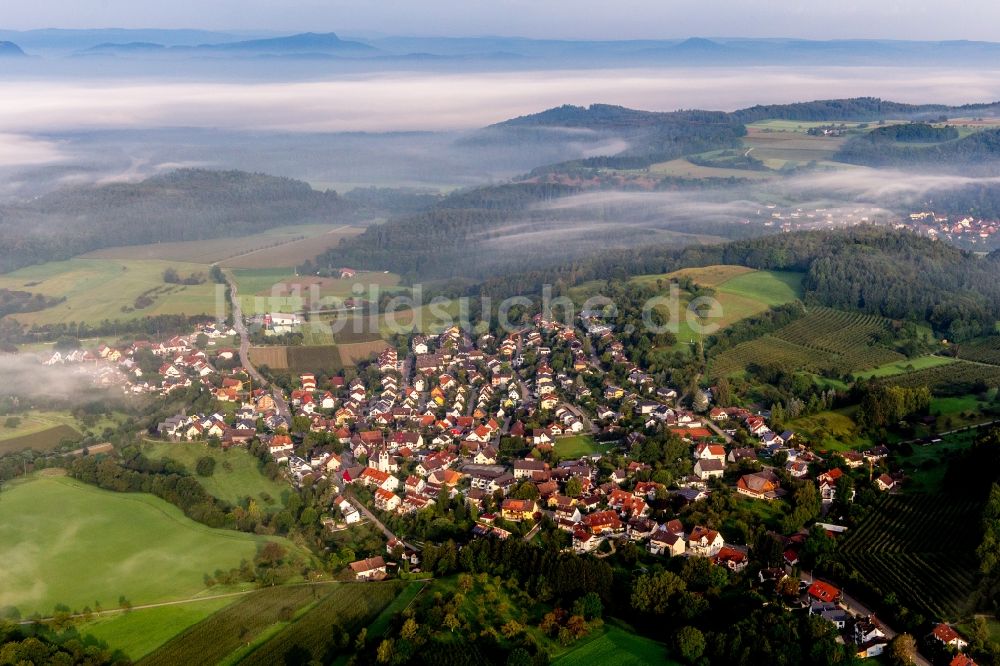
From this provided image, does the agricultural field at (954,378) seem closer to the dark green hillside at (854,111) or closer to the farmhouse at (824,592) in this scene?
the farmhouse at (824,592)

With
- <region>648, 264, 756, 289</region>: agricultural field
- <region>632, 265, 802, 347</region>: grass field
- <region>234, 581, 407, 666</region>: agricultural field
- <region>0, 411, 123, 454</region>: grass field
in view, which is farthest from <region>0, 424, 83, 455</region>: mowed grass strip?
<region>648, 264, 756, 289</region>: agricultural field

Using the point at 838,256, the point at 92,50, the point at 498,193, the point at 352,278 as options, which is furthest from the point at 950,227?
the point at 92,50

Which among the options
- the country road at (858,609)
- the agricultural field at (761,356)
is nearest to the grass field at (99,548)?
the country road at (858,609)

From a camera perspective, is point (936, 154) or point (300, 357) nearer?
point (300, 357)

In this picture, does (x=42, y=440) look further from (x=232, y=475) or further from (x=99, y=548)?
(x=99, y=548)

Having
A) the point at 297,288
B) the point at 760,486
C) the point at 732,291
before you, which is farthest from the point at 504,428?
the point at 297,288

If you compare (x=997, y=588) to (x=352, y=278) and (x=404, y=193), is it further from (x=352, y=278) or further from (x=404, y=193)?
(x=404, y=193)
